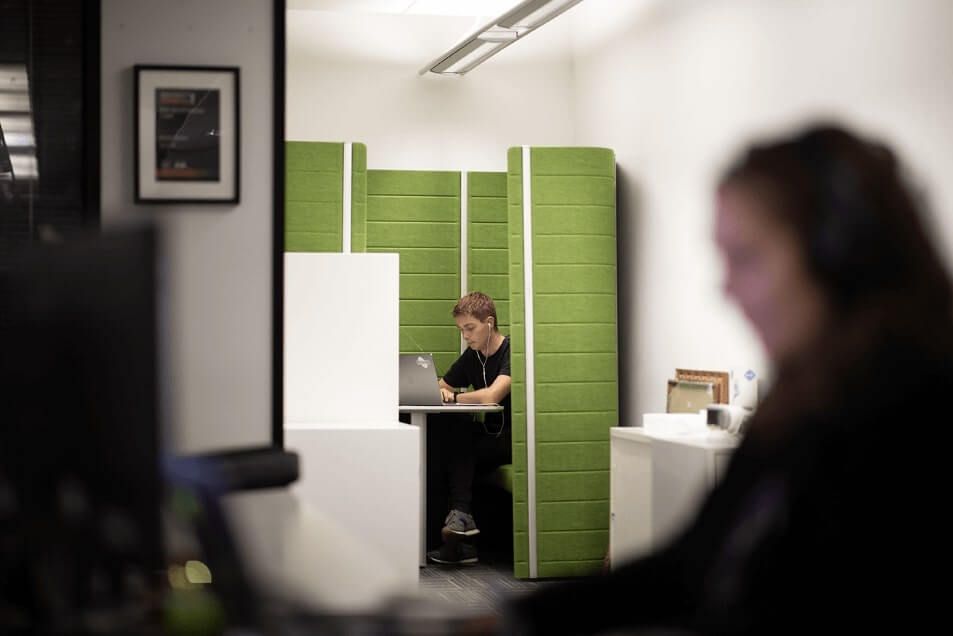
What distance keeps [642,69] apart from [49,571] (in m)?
5.75

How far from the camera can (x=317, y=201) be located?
6441mm

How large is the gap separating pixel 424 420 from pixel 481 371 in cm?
64

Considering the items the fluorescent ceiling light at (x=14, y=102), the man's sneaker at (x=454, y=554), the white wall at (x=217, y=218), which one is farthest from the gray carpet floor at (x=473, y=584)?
the fluorescent ceiling light at (x=14, y=102)

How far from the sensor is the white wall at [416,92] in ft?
24.3

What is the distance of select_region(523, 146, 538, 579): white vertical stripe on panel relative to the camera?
617 cm

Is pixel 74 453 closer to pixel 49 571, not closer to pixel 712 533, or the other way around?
pixel 49 571

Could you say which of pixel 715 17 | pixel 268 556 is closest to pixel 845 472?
pixel 268 556

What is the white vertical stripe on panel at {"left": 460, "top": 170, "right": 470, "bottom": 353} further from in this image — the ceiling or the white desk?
the white desk

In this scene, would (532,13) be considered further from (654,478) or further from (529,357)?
(654,478)

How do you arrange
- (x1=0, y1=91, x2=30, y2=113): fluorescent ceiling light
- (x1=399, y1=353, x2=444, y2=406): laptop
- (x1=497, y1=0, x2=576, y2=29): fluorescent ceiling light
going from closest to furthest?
(x1=0, y1=91, x2=30, y2=113): fluorescent ceiling light → (x1=497, y1=0, x2=576, y2=29): fluorescent ceiling light → (x1=399, y1=353, x2=444, y2=406): laptop

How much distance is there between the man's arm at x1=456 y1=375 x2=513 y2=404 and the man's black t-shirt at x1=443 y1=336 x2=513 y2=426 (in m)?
0.07

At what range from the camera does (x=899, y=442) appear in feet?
3.78

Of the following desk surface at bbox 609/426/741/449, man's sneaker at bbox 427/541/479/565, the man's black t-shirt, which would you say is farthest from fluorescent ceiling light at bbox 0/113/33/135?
man's sneaker at bbox 427/541/479/565

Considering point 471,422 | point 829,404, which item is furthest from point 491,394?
point 829,404
